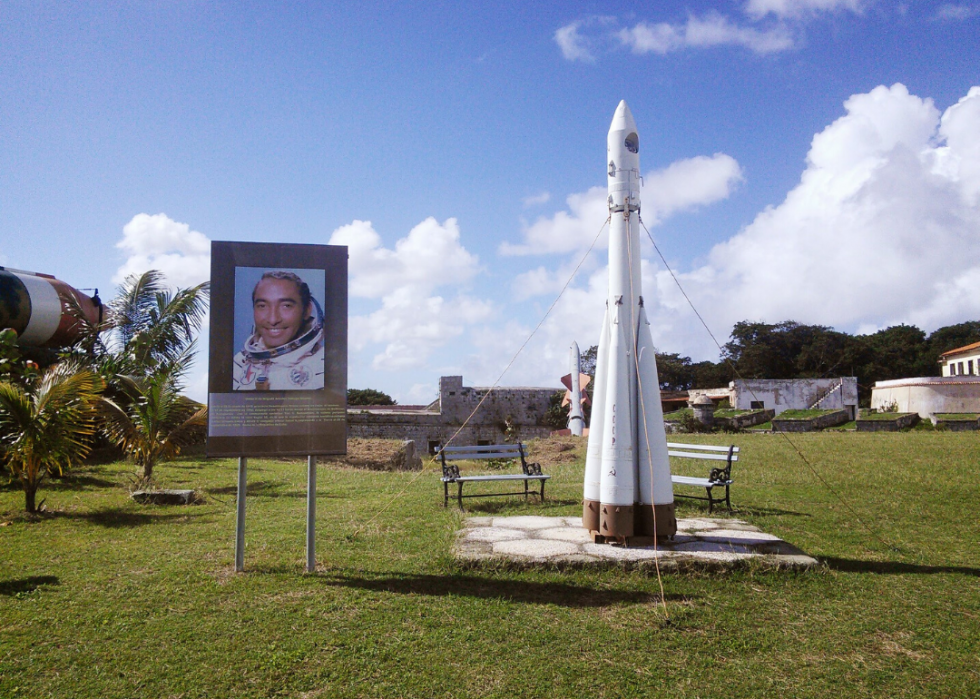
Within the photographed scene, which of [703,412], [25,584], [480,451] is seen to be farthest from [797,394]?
[25,584]

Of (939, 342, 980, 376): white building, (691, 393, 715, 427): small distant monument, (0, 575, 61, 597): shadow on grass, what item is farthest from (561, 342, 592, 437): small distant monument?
(939, 342, 980, 376): white building

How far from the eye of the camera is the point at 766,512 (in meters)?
7.64

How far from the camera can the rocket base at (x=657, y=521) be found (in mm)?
5809

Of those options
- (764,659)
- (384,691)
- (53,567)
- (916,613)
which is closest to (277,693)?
(384,691)

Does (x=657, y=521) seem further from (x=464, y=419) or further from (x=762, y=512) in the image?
(x=464, y=419)

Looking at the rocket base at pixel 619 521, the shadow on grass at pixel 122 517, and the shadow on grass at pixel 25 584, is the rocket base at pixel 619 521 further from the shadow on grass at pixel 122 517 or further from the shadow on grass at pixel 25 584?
the shadow on grass at pixel 122 517

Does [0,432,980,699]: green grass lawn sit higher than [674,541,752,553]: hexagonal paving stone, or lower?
lower

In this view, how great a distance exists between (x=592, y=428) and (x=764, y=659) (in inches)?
101

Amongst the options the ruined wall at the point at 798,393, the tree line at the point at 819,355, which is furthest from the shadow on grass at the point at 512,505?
the tree line at the point at 819,355

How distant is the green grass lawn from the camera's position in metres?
3.54

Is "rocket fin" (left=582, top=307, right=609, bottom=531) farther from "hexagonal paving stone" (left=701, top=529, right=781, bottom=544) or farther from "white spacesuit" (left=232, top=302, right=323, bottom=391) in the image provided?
"white spacesuit" (left=232, top=302, right=323, bottom=391)

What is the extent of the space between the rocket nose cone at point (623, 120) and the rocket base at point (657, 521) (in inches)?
139

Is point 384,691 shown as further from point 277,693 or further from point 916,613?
point 916,613

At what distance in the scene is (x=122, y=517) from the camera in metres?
7.23
